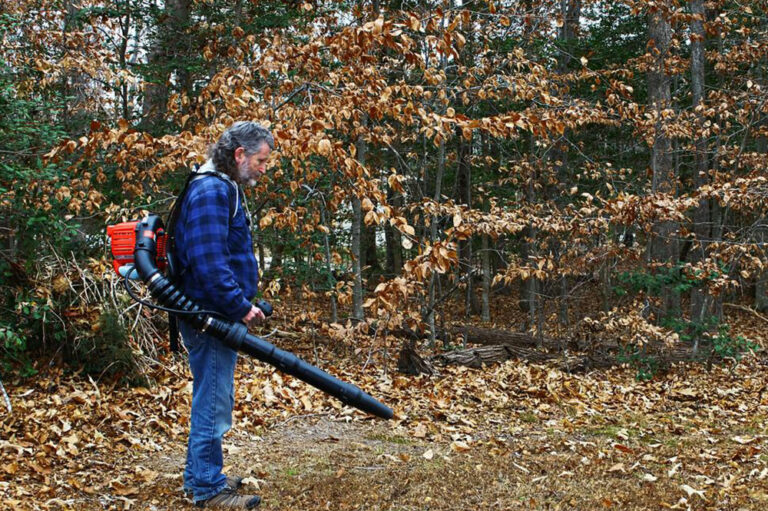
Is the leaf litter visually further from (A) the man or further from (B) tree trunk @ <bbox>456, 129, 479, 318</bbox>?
(B) tree trunk @ <bbox>456, 129, 479, 318</bbox>

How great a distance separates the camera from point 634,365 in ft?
31.9

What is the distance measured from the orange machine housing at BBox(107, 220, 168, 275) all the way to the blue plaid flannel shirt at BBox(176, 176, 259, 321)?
0.10 metres

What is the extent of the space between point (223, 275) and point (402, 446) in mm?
2687

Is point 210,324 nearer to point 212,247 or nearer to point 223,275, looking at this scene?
point 223,275

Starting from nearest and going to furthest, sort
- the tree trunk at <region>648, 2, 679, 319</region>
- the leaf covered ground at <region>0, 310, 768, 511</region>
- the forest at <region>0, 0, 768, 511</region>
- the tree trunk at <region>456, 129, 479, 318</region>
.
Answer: the leaf covered ground at <region>0, 310, 768, 511</region> < the forest at <region>0, 0, 768, 511</region> < the tree trunk at <region>648, 2, 679, 319</region> < the tree trunk at <region>456, 129, 479, 318</region>

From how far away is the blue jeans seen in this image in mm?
3588

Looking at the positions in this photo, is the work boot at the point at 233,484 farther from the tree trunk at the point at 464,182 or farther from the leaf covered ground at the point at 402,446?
the tree trunk at the point at 464,182

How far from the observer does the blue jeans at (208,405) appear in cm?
359

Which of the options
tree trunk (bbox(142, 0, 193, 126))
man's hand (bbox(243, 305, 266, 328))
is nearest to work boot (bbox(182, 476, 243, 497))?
man's hand (bbox(243, 305, 266, 328))

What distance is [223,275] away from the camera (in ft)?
11.1

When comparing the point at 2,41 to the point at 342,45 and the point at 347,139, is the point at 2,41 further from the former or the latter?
the point at 347,139

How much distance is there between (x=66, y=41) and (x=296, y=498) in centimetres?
650

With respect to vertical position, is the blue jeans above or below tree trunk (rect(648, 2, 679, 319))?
below

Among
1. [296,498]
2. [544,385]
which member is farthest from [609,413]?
[296,498]
